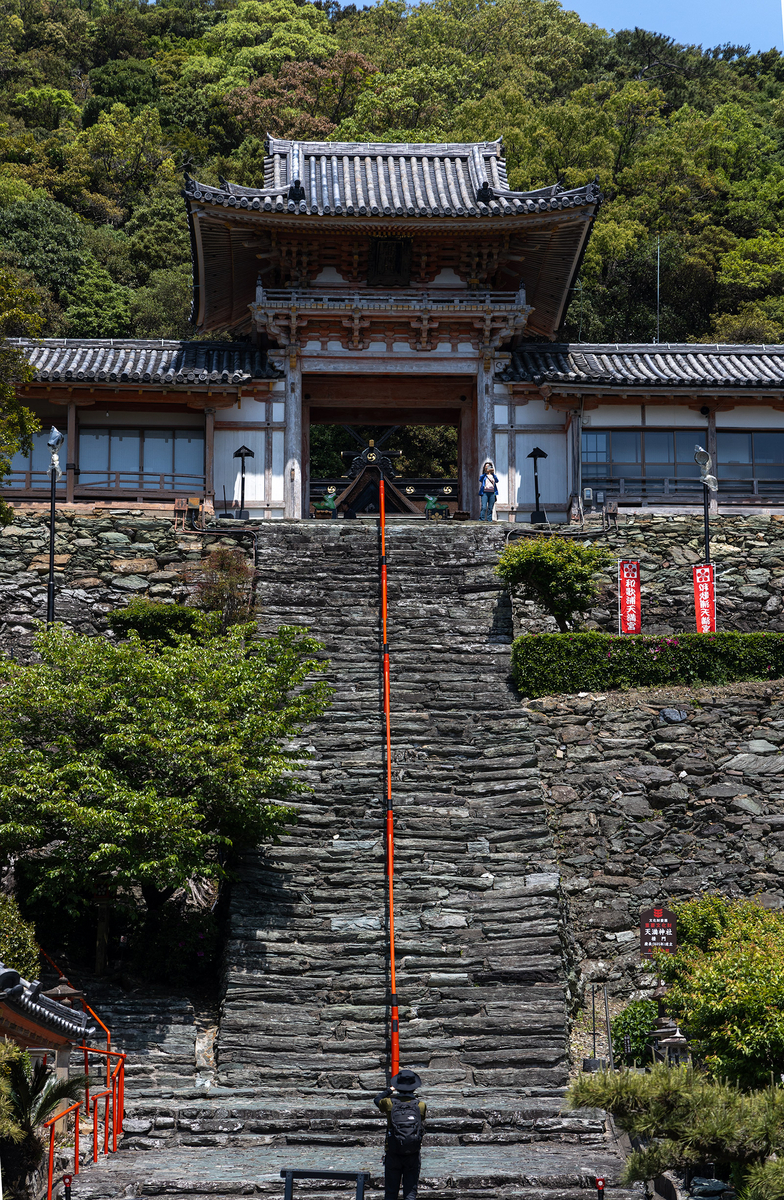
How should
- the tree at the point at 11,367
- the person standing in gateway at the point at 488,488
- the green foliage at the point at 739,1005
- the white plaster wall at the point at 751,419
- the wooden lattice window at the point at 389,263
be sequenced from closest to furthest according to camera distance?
the green foliage at the point at 739,1005 < the tree at the point at 11,367 < the person standing in gateway at the point at 488,488 < the white plaster wall at the point at 751,419 < the wooden lattice window at the point at 389,263

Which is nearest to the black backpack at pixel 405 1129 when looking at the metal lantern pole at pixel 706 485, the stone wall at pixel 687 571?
the stone wall at pixel 687 571

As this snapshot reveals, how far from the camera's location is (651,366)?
92.3 ft

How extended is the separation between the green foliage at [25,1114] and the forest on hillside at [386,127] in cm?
2933

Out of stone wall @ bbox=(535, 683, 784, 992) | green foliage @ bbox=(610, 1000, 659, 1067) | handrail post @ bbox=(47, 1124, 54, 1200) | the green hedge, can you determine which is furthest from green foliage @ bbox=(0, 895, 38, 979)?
the green hedge

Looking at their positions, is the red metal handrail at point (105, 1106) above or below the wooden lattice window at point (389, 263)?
below

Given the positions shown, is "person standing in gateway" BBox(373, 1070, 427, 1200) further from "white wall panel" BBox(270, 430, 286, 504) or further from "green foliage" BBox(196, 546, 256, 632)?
"white wall panel" BBox(270, 430, 286, 504)

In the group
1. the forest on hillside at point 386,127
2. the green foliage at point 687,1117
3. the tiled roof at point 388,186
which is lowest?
the green foliage at point 687,1117

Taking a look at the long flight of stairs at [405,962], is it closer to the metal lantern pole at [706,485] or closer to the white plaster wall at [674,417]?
the metal lantern pole at [706,485]

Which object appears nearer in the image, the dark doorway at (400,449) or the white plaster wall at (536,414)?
the white plaster wall at (536,414)

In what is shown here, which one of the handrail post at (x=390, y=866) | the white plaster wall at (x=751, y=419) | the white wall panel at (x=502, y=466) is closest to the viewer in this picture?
the handrail post at (x=390, y=866)

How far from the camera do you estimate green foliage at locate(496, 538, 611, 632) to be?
20328 mm

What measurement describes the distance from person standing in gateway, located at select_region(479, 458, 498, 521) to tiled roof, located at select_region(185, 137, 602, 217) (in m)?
5.36

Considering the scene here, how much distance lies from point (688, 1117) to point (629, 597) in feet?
41.7

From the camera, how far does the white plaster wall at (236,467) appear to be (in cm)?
2753
